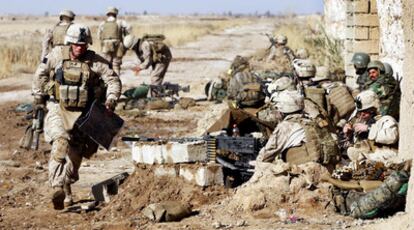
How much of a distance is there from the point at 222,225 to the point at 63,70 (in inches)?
85.5

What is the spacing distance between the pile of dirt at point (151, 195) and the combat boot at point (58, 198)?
0.36 m

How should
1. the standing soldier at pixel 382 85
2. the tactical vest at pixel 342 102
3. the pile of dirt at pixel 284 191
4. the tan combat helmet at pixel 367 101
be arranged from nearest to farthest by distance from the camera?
the pile of dirt at pixel 284 191 → the tan combat helmet at pixel 367 101 → the standing soldier at pixel 382 85 → the tactical vest at pixel 342 102

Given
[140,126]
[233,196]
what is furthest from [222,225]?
[140,126]

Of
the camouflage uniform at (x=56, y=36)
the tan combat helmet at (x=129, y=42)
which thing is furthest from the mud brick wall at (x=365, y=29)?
the camouflage uniform at (x=56, y=36)

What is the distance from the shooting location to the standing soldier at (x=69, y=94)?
7.68 m

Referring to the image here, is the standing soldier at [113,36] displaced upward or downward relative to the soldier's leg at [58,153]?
upward

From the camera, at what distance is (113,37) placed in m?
15.6

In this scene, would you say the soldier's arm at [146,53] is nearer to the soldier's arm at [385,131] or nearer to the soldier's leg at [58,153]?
the soldier's leg at [58,153]

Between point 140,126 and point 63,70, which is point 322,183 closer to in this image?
point 63,70

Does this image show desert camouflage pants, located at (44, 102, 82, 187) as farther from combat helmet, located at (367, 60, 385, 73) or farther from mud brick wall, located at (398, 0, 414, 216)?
combat helmet, located at (367, 60, 385, 73)

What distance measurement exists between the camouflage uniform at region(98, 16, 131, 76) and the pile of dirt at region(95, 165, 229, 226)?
8006 mm

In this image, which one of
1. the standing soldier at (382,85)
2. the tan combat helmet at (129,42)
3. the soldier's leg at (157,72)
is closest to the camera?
the standing soldier at (382,85)

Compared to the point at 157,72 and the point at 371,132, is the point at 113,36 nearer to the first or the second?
the point at 157,72

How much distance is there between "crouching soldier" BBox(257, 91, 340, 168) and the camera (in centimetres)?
707
